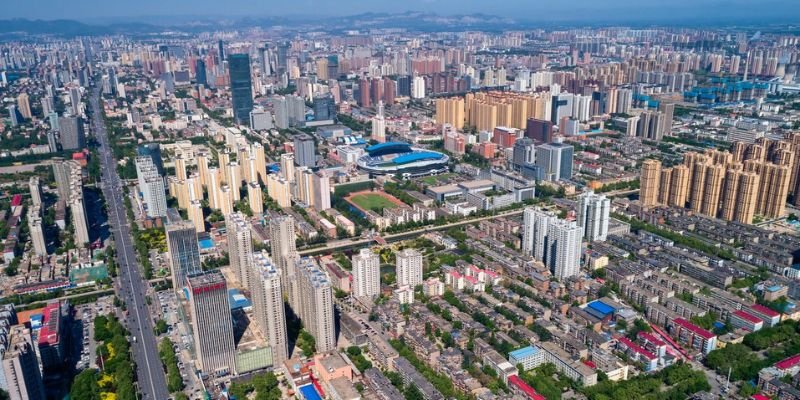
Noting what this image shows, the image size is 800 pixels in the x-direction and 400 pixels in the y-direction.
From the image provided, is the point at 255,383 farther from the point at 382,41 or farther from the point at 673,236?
the point at 382,41

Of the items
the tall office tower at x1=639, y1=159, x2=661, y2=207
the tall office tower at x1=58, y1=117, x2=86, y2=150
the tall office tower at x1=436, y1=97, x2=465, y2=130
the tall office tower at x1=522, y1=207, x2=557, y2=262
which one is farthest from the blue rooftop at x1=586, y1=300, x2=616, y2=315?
the tall office tower at x1=58, y1=117, x2=86, y2=150

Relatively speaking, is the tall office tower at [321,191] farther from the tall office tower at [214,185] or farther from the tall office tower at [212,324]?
the tall office tower at [212,324]

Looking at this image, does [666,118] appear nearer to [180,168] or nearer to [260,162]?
[260,162]

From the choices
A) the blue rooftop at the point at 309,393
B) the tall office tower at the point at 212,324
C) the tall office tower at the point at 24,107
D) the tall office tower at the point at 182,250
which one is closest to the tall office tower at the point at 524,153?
the tall office tower at the point at 182,250

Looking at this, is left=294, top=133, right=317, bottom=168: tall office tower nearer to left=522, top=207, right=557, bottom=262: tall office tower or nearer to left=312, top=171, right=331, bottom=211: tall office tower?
left=312, top=171, right=331, bottom=211: tall office tower

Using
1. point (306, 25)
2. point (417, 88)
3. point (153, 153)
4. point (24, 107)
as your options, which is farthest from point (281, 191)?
point (306, 25)
